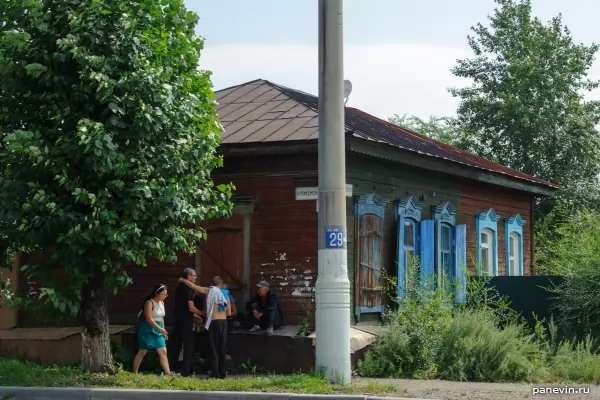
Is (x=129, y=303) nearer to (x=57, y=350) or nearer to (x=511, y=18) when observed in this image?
(x=57, y=350)

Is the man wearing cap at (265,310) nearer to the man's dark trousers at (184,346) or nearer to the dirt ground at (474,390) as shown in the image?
the man's dark trousers at (184,346)

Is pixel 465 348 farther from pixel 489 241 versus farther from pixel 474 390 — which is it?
pixel 489 241

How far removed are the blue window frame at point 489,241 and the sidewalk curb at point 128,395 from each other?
1148cm

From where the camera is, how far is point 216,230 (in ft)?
56.4

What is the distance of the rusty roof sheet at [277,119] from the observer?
16766 mm

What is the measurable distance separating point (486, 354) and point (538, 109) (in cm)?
2568

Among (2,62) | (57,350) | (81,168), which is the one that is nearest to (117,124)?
(81,168)

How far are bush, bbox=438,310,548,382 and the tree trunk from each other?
5.13 meters

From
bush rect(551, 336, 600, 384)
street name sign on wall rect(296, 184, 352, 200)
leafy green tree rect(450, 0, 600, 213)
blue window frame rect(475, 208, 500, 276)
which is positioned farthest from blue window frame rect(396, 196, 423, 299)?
leafy green tree rect(450, 0, 600, 213)

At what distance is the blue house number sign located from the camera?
1261 cm

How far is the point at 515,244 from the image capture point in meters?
24.5

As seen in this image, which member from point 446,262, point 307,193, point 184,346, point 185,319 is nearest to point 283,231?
point 307,193

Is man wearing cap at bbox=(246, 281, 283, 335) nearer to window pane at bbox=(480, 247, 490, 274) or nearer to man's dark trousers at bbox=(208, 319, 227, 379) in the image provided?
man's dark trousers at bbox=(208, 319, 227, 379)

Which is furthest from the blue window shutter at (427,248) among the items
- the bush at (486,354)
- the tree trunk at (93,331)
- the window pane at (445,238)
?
the tree trunk at (93,331)
